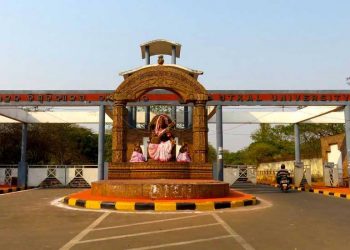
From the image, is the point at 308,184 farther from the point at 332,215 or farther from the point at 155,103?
the point at 332,215

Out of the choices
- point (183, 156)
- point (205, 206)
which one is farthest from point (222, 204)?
point (183, 156)

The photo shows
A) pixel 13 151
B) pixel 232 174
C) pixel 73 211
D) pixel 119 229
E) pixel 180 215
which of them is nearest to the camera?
pixel 119 229

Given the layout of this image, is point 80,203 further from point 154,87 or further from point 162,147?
point 154,87

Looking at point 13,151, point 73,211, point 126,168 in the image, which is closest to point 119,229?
point 73,211

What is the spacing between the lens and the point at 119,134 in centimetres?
1453

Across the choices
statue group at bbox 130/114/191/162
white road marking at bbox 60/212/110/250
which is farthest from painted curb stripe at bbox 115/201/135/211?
statue group at bbox 130/114/191/162

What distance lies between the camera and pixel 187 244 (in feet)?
16.9

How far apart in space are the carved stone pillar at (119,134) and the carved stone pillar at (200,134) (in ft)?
9.35

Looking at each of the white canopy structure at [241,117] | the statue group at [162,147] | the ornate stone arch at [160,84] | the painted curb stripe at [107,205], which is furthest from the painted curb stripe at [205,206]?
the white canopy structure at [241,117]

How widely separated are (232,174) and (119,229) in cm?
1459

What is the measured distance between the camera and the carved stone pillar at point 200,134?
14202 millimetres

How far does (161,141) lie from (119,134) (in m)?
1.99

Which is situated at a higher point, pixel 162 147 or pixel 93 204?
pixel 162 147

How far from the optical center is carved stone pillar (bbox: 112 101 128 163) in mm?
14422
